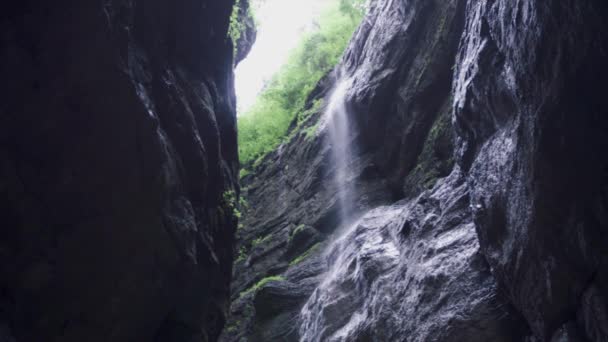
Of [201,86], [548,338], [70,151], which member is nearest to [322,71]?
[201,86]

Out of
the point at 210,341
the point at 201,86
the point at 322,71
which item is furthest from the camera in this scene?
the point at 322,71

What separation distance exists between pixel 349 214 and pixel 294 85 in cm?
1063

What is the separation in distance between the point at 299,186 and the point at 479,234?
9.07 meters

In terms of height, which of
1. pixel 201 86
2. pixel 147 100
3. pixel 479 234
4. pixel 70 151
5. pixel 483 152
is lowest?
pixel 479 234

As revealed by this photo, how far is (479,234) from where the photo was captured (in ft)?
19.6

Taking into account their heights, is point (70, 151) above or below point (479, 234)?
above

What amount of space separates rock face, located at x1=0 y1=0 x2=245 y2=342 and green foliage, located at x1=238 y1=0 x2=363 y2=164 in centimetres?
1032

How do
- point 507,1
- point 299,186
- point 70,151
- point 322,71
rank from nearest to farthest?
1. point 507,1
2. point 70,151
3. point 299,186
4. point 322,71

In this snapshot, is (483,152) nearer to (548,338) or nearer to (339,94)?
(548,338)

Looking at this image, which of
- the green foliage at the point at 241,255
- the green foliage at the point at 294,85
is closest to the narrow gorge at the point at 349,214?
the green foliage at the point at 241,255

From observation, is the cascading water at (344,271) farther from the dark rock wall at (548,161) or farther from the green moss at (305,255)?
the dark rock wall at (548,161)

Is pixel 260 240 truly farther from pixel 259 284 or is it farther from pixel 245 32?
pixel 245 32

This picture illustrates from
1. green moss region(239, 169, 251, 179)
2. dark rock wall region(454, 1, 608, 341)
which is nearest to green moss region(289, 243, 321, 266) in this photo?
dark rock wall region(454, 1, 608, 341)

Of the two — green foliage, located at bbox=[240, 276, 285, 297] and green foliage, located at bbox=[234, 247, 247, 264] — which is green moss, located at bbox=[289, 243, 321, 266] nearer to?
green foliage, located at bbox=[240, 276, 285, 297]
